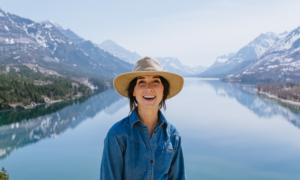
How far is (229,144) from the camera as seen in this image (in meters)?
24.9

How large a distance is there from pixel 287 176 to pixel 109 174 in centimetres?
2076

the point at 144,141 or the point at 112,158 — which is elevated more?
the point at 144,141

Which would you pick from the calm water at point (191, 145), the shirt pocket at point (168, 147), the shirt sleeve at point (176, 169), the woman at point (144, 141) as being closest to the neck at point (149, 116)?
the woman at point (144, 141)

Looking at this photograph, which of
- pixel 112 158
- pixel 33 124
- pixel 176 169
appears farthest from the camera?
pixel 33 124

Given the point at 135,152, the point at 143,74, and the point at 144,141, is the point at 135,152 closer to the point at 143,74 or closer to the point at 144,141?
the point at 144,141

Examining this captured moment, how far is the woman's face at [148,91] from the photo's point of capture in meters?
2.19

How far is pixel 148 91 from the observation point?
218 centimetres

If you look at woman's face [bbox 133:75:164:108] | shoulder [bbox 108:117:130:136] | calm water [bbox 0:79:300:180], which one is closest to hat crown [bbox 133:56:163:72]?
woman's face [bbox 133:75:164:108]

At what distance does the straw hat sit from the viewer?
7.03 ft

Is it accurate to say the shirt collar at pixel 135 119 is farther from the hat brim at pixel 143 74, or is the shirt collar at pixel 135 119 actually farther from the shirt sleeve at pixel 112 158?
the hat brim at pixel 143 74

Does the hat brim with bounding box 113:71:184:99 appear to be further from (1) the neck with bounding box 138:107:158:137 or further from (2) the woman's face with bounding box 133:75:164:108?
(1) the neck with bounding box 138:107:158:137

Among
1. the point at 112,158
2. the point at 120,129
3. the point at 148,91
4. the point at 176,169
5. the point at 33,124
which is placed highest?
the point at 148,91

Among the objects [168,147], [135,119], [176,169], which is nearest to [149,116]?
[135,119]

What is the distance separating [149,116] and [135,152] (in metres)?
0.40
